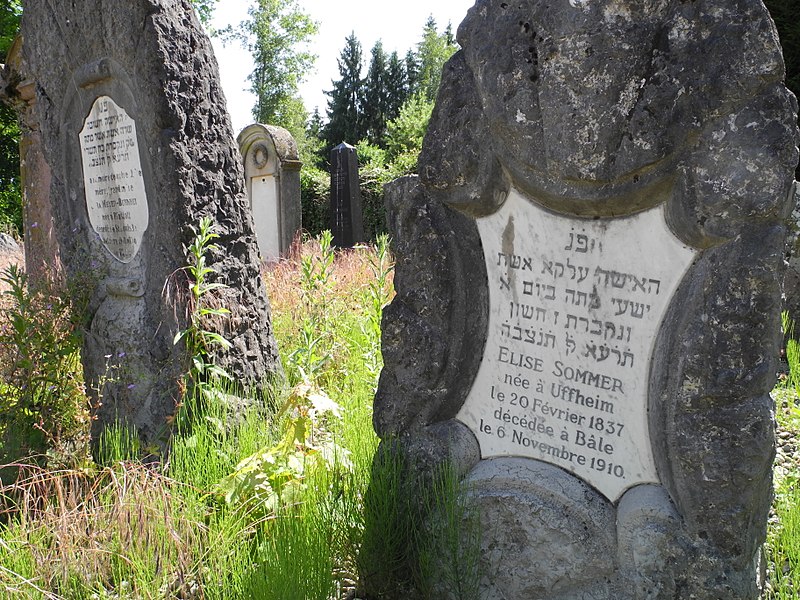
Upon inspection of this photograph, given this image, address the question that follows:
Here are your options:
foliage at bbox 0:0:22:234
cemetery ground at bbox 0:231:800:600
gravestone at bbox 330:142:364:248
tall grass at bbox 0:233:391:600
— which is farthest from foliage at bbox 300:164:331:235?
tall grass at bbox 0:233:391:600

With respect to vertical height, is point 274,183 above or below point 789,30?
below

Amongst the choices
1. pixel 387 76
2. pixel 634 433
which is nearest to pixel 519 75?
pixel 634 433

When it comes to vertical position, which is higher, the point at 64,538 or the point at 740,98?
the point at 740,98

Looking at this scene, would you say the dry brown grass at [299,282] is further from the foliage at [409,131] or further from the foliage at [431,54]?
the foliage at [431,54]

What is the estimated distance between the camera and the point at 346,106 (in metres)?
40.9

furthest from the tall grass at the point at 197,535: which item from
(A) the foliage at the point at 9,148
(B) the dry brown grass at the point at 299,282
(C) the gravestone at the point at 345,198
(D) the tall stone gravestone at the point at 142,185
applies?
(A) the foliage at the point at 9,148

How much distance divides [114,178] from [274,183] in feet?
20.2

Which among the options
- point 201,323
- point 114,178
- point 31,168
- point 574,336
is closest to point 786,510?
point 574,336

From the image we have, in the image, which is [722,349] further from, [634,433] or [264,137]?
[264,137]

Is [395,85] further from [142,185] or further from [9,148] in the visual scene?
[142,185]

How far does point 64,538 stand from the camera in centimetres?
218

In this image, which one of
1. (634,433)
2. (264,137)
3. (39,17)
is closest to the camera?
(634,433)

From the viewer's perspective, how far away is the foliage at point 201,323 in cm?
337

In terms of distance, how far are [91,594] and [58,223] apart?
9.12 feet
